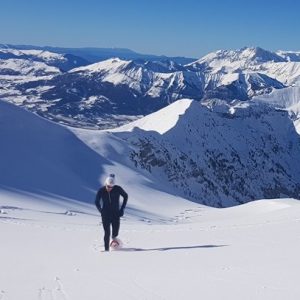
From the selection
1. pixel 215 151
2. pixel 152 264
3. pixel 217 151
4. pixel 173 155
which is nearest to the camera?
pixel 152 264

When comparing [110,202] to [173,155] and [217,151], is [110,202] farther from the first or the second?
[217,151]

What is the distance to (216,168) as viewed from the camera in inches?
4377

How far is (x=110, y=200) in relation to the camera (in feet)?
50.1

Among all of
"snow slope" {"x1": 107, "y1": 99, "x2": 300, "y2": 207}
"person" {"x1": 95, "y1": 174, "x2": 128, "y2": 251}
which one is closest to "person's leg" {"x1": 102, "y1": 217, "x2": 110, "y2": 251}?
"person" {"x1": 95, "y1": 174, "x2": 128, "y2": 251}

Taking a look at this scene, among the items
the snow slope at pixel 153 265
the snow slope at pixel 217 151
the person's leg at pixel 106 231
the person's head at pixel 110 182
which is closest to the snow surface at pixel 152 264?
the snow slope at pixel 153 265

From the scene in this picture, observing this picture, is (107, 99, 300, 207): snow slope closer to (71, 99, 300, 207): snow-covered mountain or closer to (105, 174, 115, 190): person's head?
(71, 99, 300, 207): snow-covered mountain

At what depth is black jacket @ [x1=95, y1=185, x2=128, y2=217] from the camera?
15.3 m

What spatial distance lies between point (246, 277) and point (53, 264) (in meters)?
4.10

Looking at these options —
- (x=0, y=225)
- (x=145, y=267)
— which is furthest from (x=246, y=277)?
(x=0, y=225)

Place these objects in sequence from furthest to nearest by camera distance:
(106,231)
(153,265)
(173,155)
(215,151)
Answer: (215,151), (173,155), (106,231), (153,265)

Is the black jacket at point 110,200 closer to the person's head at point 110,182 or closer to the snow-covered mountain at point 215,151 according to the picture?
the person's head at point 110,182

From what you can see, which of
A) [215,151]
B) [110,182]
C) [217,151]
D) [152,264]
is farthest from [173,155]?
[152,264]

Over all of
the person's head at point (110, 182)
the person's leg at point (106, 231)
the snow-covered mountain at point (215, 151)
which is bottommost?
the snow-covered mountain at point (215, 151)

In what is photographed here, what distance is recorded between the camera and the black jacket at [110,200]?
15.3 m
